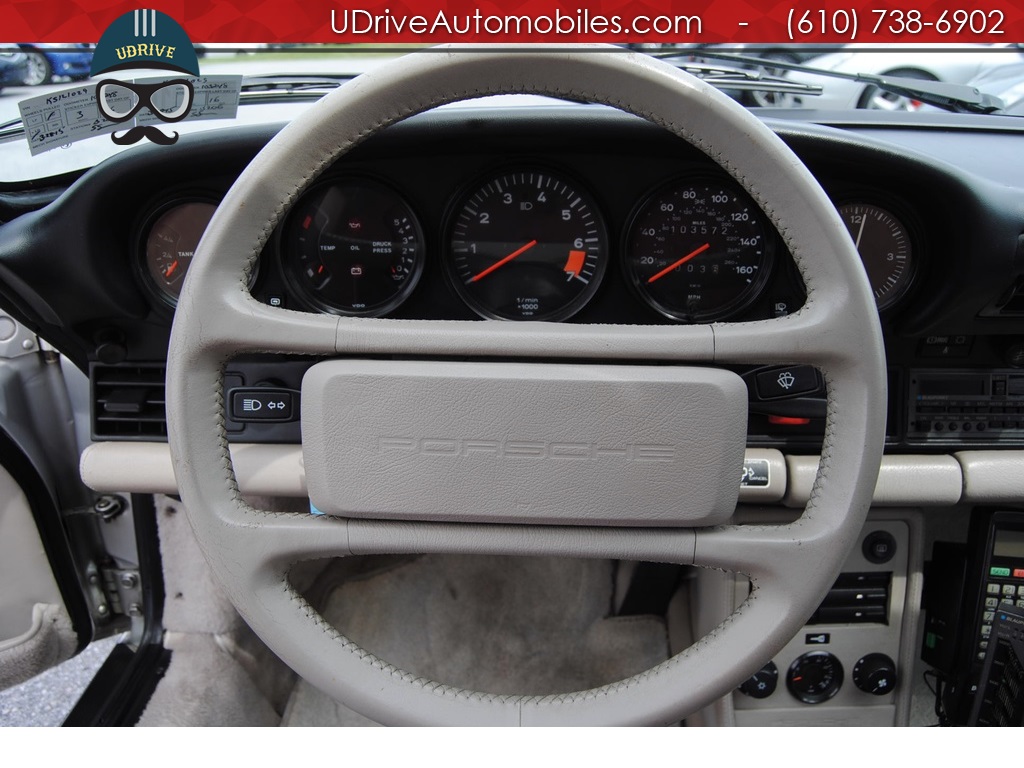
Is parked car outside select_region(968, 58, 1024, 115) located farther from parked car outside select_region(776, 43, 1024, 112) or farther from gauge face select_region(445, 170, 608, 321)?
gauge face select_region(445, 170, 608, 321)

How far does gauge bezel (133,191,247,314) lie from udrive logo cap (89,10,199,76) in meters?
0.31

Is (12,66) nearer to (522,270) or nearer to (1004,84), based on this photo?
(522,270)

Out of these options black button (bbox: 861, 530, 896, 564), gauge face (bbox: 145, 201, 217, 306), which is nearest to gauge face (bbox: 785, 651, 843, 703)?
black button (bbox: 861, 530, 896, 564)

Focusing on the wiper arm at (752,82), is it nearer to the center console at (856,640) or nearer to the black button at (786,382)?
the black button at (786,382)

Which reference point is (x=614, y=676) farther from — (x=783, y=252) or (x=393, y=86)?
(x=393, y=86)

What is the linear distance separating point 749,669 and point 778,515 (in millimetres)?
753

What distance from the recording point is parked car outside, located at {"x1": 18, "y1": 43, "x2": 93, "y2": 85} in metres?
1.30

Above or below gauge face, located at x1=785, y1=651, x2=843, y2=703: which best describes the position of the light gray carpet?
below

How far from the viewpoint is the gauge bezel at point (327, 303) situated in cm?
163

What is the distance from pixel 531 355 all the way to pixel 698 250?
30.1 inches

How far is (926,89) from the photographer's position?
1.79 metres

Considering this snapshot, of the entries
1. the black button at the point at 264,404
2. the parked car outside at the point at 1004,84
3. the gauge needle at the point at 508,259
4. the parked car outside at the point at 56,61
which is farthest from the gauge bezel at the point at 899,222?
the parked car outside at the point at 56,61

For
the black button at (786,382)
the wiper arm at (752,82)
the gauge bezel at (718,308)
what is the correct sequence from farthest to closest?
1. the wiper arm at (752,82)
2. the gauge bezel at (718,308)
3. the black button at (786,382)
